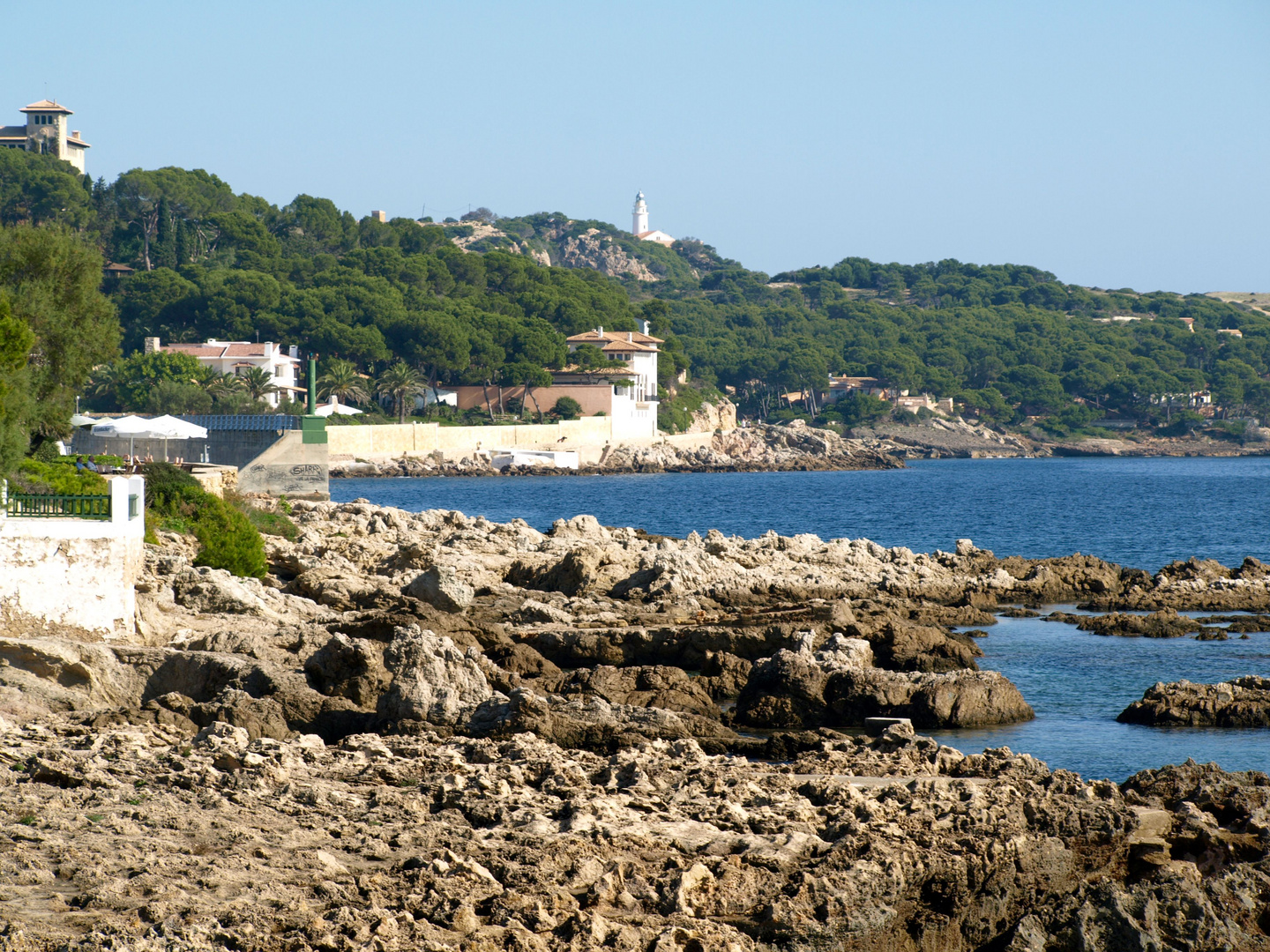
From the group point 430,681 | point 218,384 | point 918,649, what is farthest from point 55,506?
point 218,384

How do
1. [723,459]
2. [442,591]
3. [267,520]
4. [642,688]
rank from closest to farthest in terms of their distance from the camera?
[642,688]
[442,591]
[267,520]
[723,459]

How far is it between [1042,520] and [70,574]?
119 feet

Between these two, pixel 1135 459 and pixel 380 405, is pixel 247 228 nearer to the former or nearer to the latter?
pixel 380 405

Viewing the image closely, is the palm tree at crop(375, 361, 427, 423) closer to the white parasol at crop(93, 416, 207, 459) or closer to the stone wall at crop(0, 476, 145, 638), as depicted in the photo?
the white parasol at crop(93, 416, 207, 459)

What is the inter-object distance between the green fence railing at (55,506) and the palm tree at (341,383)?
55.7 metres

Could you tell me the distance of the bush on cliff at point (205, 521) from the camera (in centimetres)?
1958

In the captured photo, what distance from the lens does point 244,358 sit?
68.6 m

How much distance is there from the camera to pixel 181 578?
1596cm

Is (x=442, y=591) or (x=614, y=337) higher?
(x=614, y=337)

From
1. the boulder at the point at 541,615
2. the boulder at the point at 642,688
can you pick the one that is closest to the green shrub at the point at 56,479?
the boulder at the point at 541,615

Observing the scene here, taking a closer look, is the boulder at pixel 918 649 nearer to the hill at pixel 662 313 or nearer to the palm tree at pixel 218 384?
the hill at pixel 662 313

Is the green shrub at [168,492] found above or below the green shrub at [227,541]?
above

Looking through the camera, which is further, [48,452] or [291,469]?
[291,469]

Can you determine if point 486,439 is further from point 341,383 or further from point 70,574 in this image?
point 70,574
